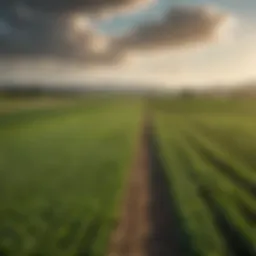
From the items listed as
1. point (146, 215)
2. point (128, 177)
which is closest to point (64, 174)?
point (128, 177)

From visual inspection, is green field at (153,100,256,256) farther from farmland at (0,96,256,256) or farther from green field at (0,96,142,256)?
green field at (0,96,142,256)

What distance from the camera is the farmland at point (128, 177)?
2.08 meters

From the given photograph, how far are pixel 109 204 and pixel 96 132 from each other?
359mm

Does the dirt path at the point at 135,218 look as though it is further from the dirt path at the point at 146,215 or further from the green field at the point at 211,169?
the green field at the point at 211,169

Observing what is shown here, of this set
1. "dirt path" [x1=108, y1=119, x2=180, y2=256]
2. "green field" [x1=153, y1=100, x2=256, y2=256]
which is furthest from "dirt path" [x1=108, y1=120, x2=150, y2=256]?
"green field" [x1=153, y1=100, x2=256, y2=256]

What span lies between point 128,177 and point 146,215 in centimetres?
20

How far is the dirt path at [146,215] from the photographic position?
2072 millimetres

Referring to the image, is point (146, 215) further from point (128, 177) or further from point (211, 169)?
point (211, 169)

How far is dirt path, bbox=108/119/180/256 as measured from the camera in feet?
6.80

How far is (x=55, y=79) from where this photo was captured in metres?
2.31

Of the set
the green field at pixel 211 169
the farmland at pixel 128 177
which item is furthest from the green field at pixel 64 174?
the green field at pixel 211 169

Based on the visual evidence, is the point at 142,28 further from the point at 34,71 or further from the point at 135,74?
the point at 34,71

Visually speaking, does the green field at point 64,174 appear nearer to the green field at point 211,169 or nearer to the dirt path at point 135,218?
the dirt path at point 135,218

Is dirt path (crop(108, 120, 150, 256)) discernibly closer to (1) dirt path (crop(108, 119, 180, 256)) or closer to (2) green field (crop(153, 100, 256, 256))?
(1) dirt path (crop(108, 119, 180, 256))
